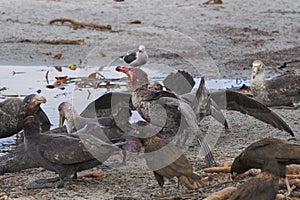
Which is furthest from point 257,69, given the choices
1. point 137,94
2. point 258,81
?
point 137,94

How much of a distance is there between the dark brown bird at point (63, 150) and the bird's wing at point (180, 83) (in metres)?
2.82

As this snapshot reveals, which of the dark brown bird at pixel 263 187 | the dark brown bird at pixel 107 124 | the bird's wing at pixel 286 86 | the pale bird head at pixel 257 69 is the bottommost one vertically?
the bird's wing at pixel 286 86

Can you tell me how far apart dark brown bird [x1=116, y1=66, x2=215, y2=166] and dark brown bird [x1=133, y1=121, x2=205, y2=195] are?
5.17ft

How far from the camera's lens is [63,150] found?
7.50 metres

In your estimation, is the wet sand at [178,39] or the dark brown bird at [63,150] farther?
the wet sand at [178,39]

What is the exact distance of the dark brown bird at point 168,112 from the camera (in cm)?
889

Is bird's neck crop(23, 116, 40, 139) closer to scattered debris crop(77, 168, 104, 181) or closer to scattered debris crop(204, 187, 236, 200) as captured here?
scattered debris crop(77, 168, 104, 181)

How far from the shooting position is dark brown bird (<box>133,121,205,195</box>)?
686 centimetres

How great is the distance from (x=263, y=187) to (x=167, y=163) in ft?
3.85

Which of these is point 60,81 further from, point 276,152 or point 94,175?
point 276,152

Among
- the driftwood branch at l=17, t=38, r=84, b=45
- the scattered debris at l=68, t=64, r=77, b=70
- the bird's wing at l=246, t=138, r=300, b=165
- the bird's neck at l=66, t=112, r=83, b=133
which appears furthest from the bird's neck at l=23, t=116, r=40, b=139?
the driftwood branch at l=17, t=38, r=84, b=45

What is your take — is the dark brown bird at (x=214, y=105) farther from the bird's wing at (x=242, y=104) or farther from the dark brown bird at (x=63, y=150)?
the dark brown bird at (x=63, y=150)

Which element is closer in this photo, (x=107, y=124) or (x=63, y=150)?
(x=63, y=150)

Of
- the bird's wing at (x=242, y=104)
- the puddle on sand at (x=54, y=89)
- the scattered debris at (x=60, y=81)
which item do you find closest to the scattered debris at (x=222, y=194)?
the bird's wing at (x=242, y=104)
